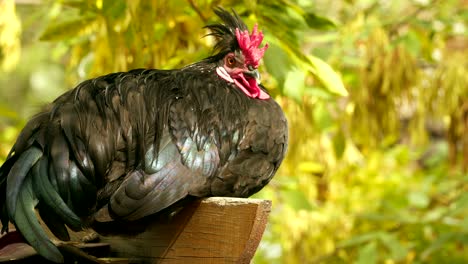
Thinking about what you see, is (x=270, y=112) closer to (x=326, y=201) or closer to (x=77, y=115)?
(x=77, y=115)

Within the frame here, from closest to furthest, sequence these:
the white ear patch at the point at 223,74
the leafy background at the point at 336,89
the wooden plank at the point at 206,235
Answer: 1. the wooden plank at the point at 206,235
2. the white ear patch at the point at 223,74
3. the leafy background at the point at 336,89

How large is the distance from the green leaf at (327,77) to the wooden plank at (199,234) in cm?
79

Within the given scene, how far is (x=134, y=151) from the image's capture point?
6.75 ft

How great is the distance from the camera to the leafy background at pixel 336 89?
9.02 ft

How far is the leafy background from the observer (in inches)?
108

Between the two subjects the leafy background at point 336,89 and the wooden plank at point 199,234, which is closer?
the wooden plank at point 199,234

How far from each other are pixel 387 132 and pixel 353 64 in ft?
1.24

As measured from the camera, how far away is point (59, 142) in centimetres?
201

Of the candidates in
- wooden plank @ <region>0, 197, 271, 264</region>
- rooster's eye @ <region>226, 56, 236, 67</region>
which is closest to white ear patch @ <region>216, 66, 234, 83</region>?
rooster's eye @ <region>226, 56, 236, 67</region>

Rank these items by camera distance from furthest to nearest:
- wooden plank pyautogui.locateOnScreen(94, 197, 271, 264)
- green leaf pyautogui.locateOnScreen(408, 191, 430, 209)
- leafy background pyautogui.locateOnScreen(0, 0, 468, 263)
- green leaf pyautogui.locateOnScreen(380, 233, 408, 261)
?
green leaf pyautogui.locateOnScreen(408, 191, 430, 209) → green leaf pyautogui.locateOnScreen(380, 233, 408, 261) → leafy background pyautogui.locateOnScreen(0, 0, 468, 263) → wooden plank pyautogui.locateOnScreen(94, 197, 271, 264)

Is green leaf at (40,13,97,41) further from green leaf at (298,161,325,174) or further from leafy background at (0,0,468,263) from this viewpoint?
green leaf at (298,161,325,174)

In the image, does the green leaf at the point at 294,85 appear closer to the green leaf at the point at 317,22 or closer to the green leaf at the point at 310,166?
the green leaf at the point at 317,22

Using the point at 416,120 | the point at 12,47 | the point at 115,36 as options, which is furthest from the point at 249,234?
the point at 416,120

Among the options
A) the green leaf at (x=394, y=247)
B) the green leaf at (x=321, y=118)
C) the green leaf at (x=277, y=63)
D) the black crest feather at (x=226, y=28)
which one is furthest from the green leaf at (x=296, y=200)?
the black crest feather at (x=226, y=28)
